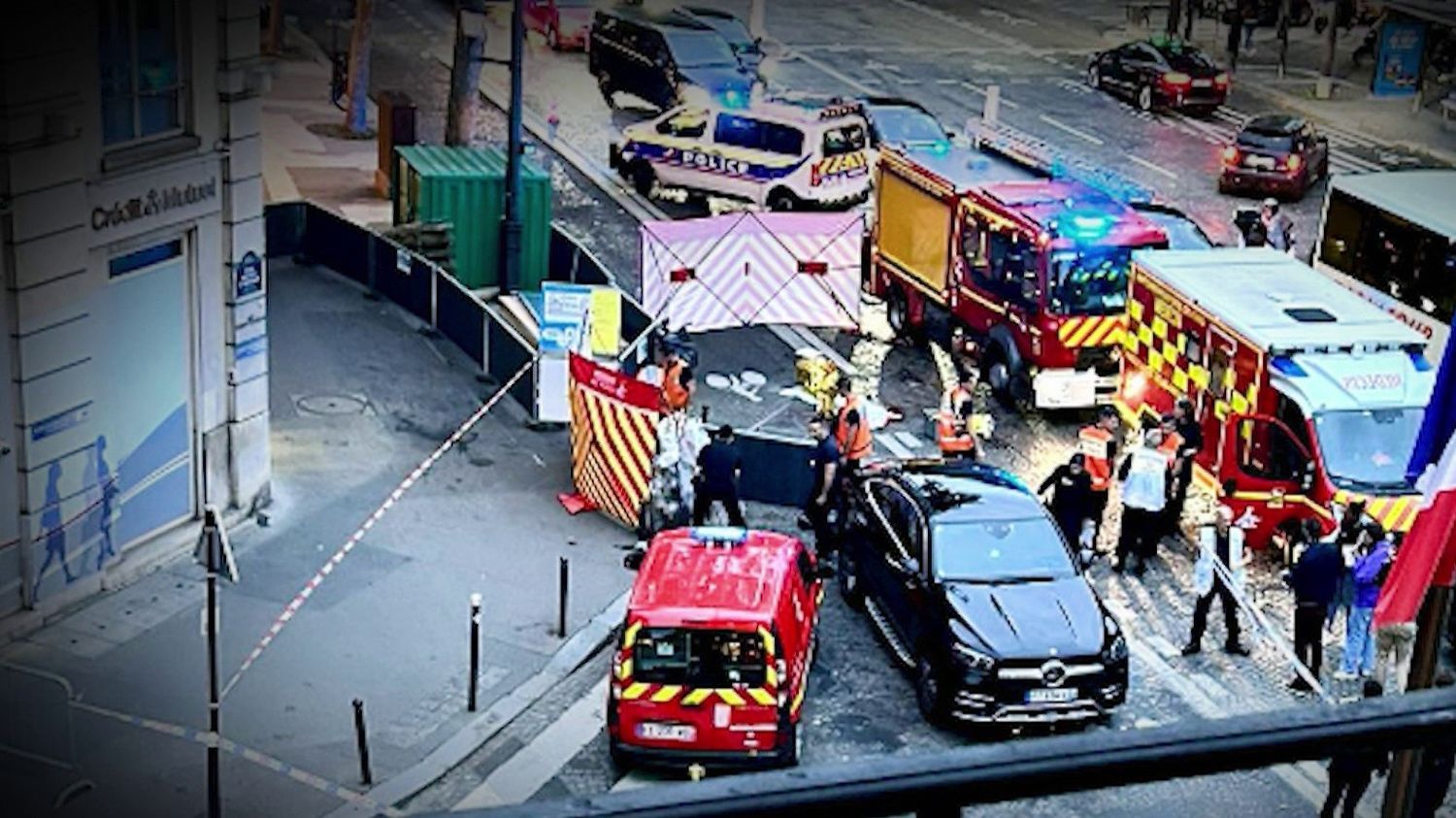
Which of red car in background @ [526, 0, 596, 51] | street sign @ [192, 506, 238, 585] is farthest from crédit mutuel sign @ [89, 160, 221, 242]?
red car in background @ [526, 0, 596, 51]

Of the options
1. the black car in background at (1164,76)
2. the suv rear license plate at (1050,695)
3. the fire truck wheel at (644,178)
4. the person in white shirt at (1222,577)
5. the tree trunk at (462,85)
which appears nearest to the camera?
the suv rear license plate at (1050,695)

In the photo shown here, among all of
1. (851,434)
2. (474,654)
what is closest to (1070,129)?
(851,434)

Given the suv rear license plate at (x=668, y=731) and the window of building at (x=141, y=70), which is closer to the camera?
the suv rear license plate at (x=668, y=731)

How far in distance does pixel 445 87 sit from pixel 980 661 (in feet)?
95.3

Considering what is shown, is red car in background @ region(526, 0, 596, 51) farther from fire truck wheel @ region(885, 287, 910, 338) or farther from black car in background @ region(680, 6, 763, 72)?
fire truck wheel @ region(885, 287, 910, 338)

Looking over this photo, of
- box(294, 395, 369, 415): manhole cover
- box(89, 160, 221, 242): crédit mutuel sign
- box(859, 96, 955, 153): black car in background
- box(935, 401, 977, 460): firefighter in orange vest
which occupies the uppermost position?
box(89, 160, 221, 242): crédit mutuel sign

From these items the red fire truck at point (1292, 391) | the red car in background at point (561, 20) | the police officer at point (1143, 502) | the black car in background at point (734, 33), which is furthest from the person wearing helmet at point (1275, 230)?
the red car in background at point (561, 20)

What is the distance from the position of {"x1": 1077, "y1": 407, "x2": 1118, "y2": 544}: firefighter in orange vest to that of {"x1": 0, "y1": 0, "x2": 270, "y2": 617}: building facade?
8.03 m

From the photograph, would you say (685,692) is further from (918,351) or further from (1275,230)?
(1275,230)

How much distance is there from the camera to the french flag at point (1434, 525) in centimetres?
937

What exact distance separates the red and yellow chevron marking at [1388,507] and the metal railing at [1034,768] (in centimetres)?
1815

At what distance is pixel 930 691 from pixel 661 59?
2569 cm

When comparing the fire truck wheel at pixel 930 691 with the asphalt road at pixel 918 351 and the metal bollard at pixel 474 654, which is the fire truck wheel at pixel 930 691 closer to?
the asphalt road at pixel 918 351

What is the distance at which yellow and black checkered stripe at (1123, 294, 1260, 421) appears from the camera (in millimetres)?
22266
